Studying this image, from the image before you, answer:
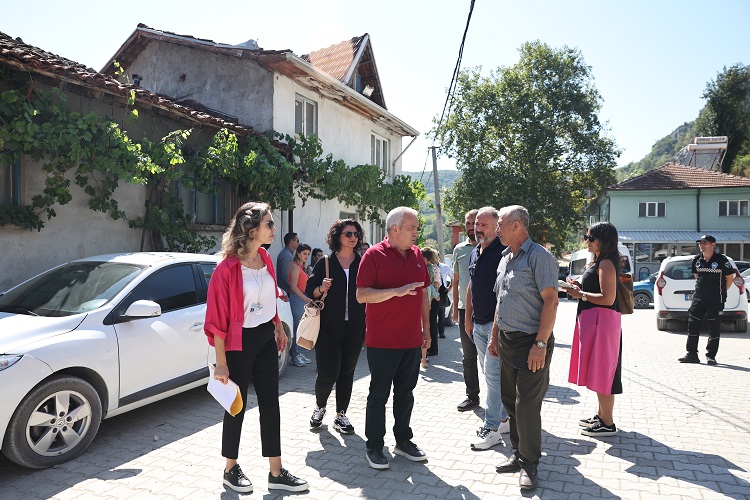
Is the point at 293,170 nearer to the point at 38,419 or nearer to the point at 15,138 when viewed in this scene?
the point at 15,138

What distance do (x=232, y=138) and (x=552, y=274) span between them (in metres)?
7.44

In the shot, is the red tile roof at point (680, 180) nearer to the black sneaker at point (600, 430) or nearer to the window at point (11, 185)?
the black sneaker at point (600, 430)

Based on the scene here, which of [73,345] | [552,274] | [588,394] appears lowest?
[588,394]

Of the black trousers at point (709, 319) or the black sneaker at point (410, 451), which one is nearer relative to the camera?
the black sneaker at point (410, 451)

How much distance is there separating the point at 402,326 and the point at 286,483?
1.38 meters

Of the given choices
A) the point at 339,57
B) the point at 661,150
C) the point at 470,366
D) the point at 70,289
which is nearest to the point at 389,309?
the point at 470,366

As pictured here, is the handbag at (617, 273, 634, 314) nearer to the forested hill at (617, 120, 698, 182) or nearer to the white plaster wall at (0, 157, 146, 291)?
the white plaster wall at (0, 157, 146, 291)

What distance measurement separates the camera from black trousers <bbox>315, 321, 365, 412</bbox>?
4859 mm

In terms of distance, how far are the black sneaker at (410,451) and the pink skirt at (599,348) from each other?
1.67 m

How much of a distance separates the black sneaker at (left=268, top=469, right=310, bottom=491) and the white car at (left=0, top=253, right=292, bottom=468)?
1.74 meters

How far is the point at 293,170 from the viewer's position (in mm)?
11211

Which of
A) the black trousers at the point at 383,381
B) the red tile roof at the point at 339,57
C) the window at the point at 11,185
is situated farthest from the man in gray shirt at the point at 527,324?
the red tile roof at the point at 339,57

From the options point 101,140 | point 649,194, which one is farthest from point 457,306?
point 649,194

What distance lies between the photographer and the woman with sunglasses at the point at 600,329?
15.3 feet
